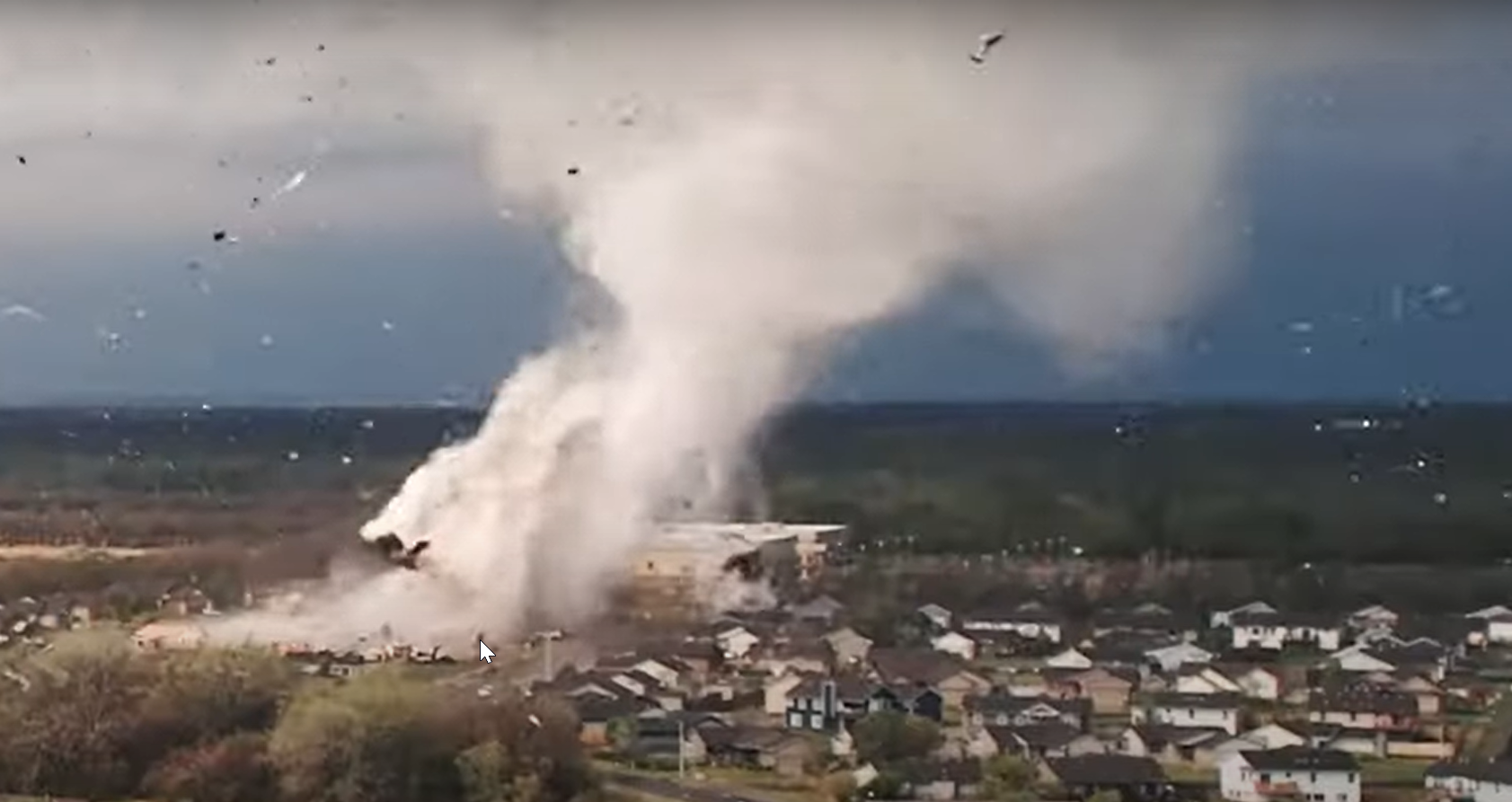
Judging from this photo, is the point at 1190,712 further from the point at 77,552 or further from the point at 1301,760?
the point at 77,552

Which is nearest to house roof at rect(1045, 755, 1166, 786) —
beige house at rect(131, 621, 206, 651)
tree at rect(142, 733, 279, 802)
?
tree at rect(142, 733, 279, 802)

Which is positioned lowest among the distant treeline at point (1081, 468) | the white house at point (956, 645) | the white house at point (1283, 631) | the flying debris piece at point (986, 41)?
the white house at point (956, 645)

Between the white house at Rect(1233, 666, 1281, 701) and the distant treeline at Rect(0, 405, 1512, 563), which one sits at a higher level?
the distant treeline at Rect(0, 405, 1512, 563)

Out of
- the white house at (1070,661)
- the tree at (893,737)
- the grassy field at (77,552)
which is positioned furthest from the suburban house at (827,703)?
the grassy field at (77,552)

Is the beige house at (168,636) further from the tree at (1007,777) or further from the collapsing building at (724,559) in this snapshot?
the tree at (1007,777)

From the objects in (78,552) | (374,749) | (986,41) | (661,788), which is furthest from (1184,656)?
(78,552)

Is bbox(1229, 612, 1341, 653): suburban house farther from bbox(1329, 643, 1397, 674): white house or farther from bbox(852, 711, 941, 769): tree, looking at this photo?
bbox(852, 711, 941, 769): tree
